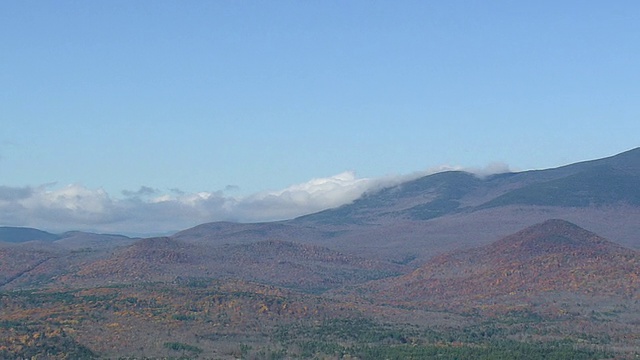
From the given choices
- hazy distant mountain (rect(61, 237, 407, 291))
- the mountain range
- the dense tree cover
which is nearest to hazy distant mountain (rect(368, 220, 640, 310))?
the mountain range

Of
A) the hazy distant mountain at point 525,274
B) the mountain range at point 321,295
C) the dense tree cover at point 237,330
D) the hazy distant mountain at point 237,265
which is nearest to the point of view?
the dense tree cover at point 237,330

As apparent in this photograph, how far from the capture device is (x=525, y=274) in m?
132

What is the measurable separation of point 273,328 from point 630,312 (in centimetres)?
4011

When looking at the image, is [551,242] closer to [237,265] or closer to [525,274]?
[525,274]

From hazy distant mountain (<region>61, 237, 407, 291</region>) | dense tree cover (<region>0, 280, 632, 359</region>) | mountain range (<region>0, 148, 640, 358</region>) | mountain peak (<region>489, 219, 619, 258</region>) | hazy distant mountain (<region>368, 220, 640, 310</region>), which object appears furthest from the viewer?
hazy distant mountain (<region>61, 237, 407, 291</region>)

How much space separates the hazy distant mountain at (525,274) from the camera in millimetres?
119312

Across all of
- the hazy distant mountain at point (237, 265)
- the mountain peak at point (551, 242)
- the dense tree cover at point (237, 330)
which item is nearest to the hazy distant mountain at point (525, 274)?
the mountain peak at point (551, 242)

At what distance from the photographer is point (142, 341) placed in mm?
80812

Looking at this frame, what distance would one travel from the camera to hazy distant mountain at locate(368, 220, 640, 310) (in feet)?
391

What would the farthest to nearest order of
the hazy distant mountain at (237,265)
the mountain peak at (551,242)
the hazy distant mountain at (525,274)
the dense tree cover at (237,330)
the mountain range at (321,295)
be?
Result: the hazy distant mountain at (237,265) → the mountain peak at (551,242) → the hazy distant mountain at (525,274) → the mountain range at (321,295) → the dense tree cover at (237,330)

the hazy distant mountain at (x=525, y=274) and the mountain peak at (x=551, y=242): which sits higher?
the mountain peak at (x=551, y=242)

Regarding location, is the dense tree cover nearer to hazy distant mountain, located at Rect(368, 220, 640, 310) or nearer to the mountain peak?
hazy distant mountain, located at Rect(368, 220, 640, 310)

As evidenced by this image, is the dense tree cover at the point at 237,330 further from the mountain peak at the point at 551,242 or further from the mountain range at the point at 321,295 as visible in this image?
the mountain peak at the point at 551,242

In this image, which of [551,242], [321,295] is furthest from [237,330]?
[551,242]
